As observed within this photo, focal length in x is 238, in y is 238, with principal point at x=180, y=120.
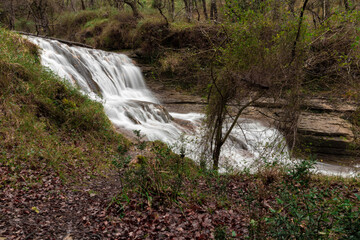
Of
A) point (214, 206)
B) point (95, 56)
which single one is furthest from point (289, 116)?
point (95, 56)

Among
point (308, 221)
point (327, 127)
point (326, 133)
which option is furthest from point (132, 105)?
point (308, 221)

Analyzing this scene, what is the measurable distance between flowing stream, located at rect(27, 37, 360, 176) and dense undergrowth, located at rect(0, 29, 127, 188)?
4.16 feet

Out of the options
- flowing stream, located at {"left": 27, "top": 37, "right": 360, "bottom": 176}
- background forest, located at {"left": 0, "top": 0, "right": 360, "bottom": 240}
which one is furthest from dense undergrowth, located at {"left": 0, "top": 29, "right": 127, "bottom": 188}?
flowing stream, located at {"left": 27, "top": 37, "right": 360, "bottom": 176}

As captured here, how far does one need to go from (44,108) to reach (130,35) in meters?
13.1

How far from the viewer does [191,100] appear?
15.9 metres

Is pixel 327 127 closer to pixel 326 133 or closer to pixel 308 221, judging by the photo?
pixel 326 133

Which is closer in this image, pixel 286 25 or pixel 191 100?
pixel 286 25

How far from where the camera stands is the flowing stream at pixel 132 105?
10.6 meters

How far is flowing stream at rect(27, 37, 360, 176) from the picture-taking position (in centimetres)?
1055

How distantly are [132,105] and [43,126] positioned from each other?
5.39 m

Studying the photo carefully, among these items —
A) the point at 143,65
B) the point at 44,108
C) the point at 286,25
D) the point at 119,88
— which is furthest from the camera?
the point at 143,65

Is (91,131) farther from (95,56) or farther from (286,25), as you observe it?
(95,56)

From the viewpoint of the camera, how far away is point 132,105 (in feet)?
40.5

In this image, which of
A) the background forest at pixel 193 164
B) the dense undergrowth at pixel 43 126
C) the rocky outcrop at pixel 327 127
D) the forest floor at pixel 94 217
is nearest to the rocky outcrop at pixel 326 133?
the rocky outcrop at pixel 327 127
